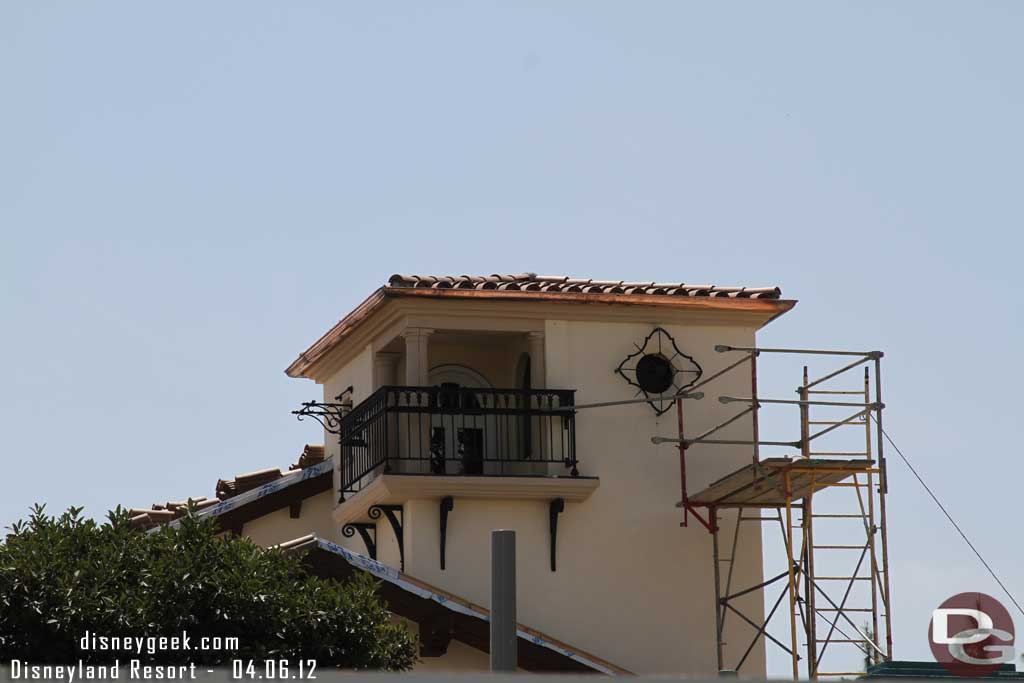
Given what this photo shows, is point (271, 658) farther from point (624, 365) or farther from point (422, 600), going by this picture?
point (624, 365)

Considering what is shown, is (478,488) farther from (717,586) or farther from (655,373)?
(717,586)

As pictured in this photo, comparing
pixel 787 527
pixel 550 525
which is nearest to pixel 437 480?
pixel 550 525

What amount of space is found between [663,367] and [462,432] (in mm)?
2721

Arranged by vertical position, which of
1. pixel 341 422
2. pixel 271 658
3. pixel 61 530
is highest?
pixel 341 422

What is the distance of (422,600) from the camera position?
23328 mm

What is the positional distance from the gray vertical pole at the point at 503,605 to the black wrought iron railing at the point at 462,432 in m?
10.2

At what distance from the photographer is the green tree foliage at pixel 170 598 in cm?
1742

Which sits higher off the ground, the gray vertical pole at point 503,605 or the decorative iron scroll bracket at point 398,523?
the decorative iron scroll bracket at point 398,523

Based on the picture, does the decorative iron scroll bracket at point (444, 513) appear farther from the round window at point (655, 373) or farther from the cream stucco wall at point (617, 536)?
the round window at point (655, 373)

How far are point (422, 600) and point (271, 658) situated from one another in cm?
575

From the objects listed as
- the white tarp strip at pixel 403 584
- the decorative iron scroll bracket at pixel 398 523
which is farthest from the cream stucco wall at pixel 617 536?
the white tarp strip at pixel 403 584

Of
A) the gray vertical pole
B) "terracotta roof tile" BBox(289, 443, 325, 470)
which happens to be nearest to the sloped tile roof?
"terracotta roof tile" BBox(289, 443, 325, 470)

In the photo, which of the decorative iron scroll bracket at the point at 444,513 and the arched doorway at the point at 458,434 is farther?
the arched doorway at the point at 458,434

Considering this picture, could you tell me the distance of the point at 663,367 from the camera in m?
26.0
